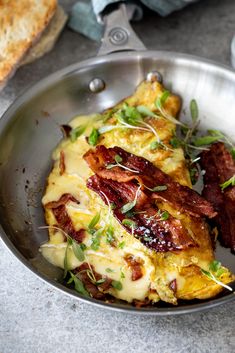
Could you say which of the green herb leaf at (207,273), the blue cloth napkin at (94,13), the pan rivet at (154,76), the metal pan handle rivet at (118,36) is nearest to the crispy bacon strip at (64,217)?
the green herb leaf at (207,273)

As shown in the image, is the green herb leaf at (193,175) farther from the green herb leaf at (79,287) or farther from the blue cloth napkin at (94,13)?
the blue cloth napkin at (94,13)

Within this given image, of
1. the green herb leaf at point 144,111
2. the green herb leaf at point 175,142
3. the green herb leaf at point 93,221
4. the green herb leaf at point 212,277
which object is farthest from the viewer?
the green herb leaf at point 144,111

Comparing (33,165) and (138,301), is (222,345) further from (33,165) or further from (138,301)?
(33,165)

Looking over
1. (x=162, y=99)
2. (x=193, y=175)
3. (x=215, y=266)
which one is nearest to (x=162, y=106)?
(x=162, y=99)

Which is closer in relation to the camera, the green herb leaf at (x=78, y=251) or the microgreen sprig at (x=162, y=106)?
the green herb leaf at (x=78, y=251)

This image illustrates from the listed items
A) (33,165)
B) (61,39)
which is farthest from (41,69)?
(33,165)

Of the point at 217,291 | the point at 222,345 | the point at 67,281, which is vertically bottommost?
the point at 222,345
